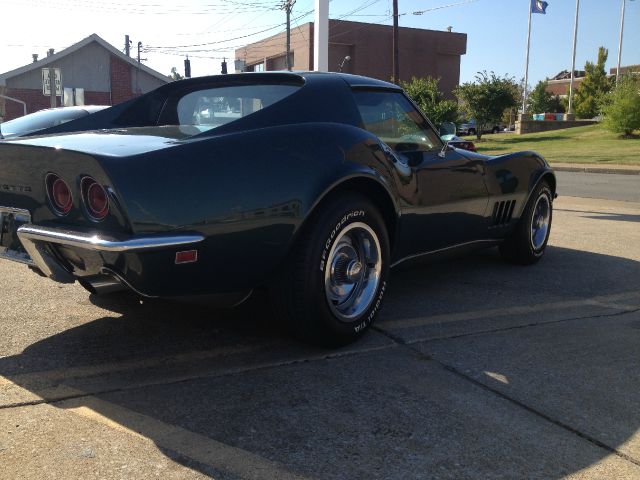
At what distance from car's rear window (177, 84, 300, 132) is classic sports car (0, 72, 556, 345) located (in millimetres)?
11

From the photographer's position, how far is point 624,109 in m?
31.8

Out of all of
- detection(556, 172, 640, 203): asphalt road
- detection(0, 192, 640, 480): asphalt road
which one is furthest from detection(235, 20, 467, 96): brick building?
detection(0, 192, 640, 480): asphalt road

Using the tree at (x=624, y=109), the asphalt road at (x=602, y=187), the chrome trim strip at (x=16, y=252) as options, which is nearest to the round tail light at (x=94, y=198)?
the chrome trim strip at (x=16, y=252)

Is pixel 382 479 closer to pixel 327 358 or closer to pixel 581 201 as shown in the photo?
pixel 327 358

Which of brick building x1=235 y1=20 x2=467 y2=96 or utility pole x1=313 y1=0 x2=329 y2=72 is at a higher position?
brick building x1=235 y1=20 x2=467 y2=96

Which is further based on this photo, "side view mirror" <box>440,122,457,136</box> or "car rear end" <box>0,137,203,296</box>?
"side view mirror" <box>440,122,457,136</box>

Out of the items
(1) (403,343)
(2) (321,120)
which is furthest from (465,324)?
(2) (321,120)

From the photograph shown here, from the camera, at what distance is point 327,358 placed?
3277 mm

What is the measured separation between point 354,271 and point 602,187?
1297 cm

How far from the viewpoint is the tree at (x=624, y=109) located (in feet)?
104

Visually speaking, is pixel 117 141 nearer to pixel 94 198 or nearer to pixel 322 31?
pixel 94 198

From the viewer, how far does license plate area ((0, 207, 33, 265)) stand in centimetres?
310

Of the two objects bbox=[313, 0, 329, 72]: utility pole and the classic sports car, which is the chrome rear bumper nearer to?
the classic sports car

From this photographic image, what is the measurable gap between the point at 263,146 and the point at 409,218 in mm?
1240
